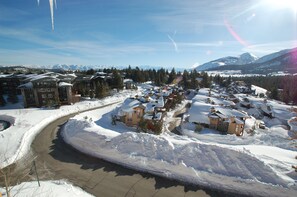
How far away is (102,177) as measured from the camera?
11.6 m

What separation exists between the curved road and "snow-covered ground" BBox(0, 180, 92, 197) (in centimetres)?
66

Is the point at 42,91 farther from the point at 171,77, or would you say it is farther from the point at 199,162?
the point at 171,77

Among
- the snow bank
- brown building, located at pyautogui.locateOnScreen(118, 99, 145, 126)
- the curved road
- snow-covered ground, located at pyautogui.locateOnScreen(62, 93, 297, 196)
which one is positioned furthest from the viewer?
brown building, located at pyautogui.locateOnScreen(118, 99, 145, 126)

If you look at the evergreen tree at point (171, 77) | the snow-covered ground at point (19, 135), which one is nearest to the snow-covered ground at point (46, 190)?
the snow-covered ground at point (19, 135)

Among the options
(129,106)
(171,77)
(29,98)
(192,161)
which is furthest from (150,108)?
(171,77)

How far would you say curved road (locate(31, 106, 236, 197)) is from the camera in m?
10.4

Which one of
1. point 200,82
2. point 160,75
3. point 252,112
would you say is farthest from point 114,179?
point 200,82

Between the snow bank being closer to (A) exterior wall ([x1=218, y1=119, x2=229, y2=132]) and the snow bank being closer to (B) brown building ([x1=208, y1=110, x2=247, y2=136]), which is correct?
(B) brown building ([x1=208, y1=110, x2=247, y2=136])

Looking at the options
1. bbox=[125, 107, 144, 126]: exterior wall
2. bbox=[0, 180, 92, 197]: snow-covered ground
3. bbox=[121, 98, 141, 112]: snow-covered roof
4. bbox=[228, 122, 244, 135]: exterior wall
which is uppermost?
bbox=[121, 98, 141, 112]: snow-covered roof

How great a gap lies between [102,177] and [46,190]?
3412 millimetres

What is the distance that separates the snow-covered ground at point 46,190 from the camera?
9.26m

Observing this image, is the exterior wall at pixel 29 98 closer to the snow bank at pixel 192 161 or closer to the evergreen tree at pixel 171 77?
the snow bank at pixel 192 161

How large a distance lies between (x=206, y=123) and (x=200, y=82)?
65816 mm

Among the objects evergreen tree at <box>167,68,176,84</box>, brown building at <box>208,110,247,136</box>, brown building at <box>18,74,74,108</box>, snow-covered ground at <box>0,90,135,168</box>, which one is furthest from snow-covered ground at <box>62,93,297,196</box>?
evergreen tree at <box>167,68,176,84</box>
